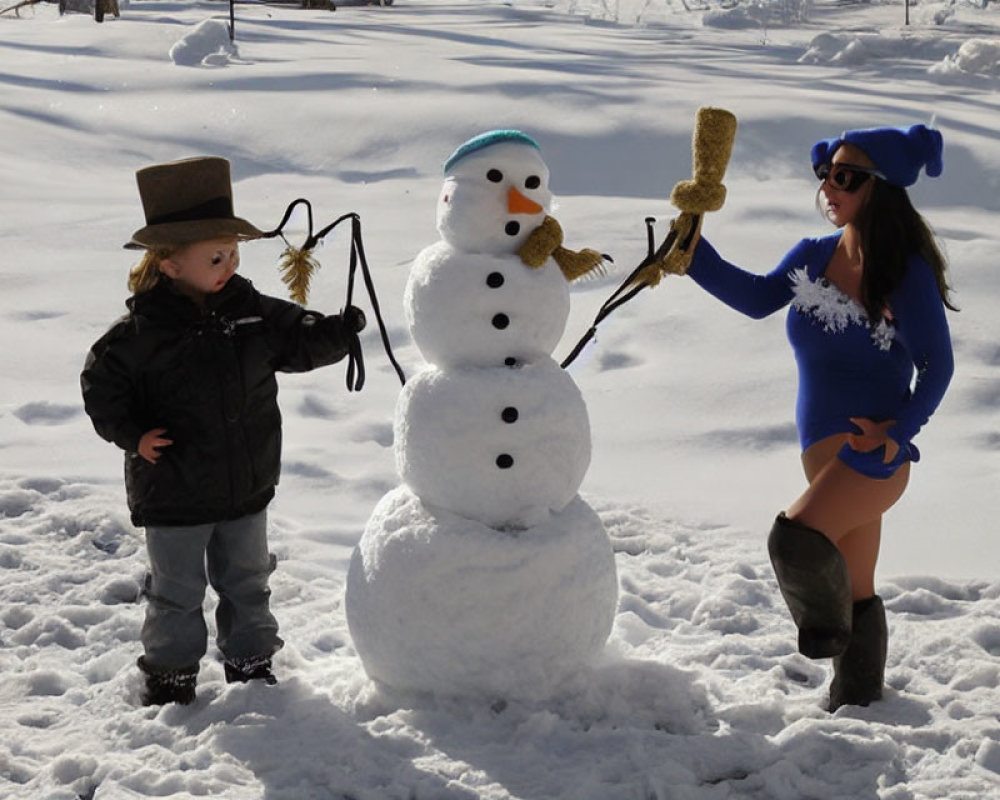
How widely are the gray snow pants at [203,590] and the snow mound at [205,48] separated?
33.5 feet

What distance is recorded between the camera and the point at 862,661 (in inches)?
143

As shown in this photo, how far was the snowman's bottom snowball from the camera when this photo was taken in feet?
11.5

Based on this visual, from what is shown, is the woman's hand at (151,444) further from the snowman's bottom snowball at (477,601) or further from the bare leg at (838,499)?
the bare leg at (838,499)

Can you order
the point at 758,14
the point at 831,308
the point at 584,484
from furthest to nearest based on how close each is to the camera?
1. the point at 758,14
2. the point at 584,484
3. the point at 831,308

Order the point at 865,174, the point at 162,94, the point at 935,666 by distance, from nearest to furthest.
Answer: the point at 865,174
the point at 935,666
the point at 162,94

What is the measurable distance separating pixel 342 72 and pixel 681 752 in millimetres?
9902

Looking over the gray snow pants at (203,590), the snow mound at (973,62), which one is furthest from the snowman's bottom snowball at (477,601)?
the snow mound at (973,62)

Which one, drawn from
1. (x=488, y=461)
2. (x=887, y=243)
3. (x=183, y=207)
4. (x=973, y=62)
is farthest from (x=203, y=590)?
(x=973, y=62)

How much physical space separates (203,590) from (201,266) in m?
0.85

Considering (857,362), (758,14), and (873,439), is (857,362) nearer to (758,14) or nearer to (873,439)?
(873,439)

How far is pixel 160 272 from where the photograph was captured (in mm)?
3607

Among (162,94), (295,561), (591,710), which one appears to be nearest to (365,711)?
(591,710)

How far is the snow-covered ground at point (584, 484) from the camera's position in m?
3.40

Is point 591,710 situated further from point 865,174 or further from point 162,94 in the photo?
point 162,94
